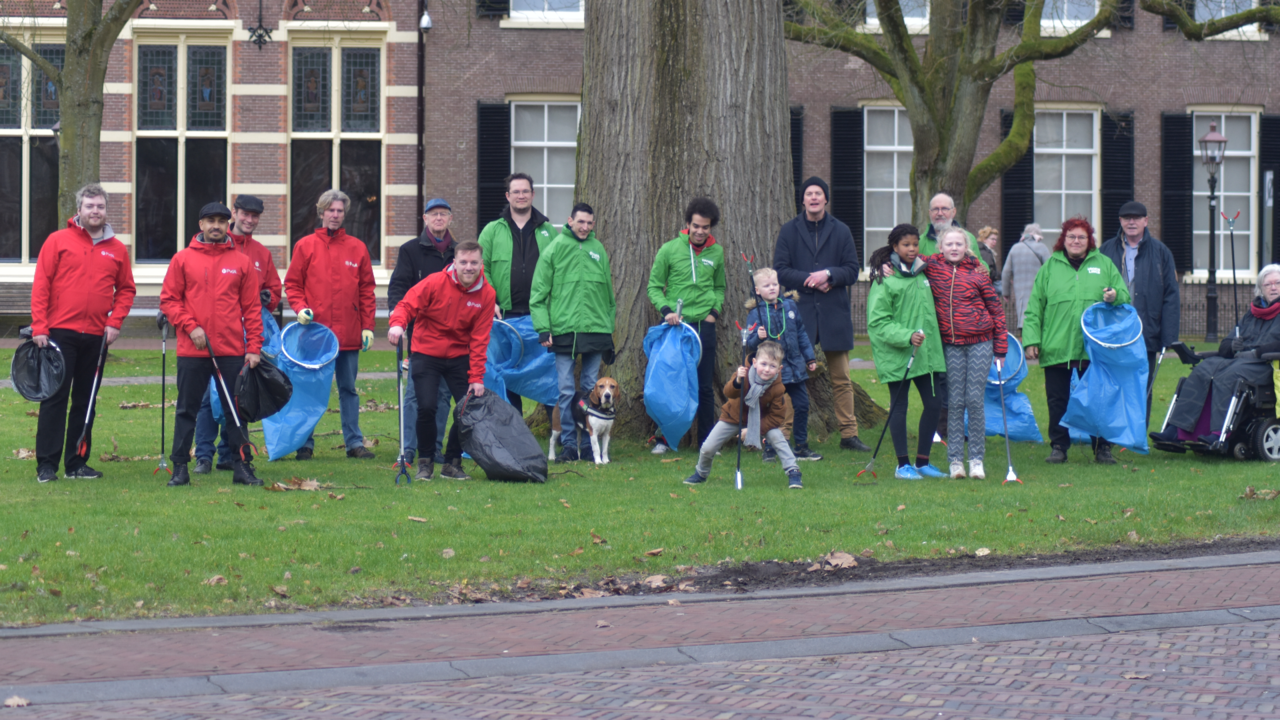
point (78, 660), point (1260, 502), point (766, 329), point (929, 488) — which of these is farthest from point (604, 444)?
point (78, 660)

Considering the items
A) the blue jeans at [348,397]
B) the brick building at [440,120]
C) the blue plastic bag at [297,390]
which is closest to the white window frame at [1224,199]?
the brick building at [440,120]

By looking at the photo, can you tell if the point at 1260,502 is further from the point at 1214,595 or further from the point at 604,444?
the point at 604,444

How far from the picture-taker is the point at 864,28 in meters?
23.9

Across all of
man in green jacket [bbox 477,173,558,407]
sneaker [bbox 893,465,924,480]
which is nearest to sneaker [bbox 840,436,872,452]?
sneaker [bbox 893,465,924,480]

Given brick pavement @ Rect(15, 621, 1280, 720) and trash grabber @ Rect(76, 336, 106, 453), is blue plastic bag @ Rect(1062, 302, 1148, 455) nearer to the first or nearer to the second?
brick pavement @ Rect(15, 621, 1280, 720)

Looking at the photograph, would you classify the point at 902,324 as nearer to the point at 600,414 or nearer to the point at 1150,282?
the point at 600,414

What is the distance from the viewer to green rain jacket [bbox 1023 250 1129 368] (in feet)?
32.4

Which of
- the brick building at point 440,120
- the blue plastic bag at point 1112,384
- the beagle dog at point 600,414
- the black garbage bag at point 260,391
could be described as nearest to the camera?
the black garbage bag at point 260,391

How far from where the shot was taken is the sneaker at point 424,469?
29.2 feet

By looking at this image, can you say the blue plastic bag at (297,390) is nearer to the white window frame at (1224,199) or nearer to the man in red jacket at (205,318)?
the man in red jacket at (205,318)

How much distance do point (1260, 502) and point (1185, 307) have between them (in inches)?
742

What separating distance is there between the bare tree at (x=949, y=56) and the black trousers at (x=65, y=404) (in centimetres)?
1289

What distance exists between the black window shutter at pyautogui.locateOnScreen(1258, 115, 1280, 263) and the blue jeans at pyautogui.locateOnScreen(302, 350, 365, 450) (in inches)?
832

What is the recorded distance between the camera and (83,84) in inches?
717
